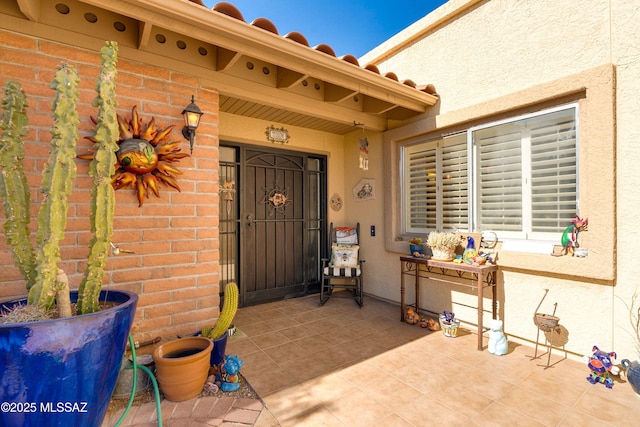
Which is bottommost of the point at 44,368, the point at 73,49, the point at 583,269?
the point at 44,368

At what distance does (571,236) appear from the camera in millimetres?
2641

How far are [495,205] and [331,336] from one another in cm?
232

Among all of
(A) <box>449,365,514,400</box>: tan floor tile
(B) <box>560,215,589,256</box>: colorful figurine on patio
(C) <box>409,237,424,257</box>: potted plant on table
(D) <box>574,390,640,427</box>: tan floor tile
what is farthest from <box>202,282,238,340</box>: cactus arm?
(B) <box>560,215,589,256</box>: colorful figurine on patio

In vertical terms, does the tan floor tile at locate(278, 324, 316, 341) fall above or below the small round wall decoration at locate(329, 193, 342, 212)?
below

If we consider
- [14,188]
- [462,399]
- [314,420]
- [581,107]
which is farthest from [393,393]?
[581,107]

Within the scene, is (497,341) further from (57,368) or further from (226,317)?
(57,368)

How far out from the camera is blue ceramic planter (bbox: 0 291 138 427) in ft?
4.35

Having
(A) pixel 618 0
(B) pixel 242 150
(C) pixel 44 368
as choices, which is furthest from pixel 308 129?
(C) pixel 44 368

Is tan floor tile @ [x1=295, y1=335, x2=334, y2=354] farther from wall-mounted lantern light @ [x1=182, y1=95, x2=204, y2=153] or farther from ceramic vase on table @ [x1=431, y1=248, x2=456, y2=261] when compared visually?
wall-mounted lantern light @ [x1=182, y1=95, x2=204, y2=153]

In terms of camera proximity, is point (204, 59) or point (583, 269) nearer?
point (583, 269)

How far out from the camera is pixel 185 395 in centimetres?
207

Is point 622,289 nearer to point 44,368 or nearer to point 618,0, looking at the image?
point 618,0

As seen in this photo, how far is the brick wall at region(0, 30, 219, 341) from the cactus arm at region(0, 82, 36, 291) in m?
0.54

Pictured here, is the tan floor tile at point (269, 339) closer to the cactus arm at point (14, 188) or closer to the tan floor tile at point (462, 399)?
the tan floor tile at point (462, 399)
